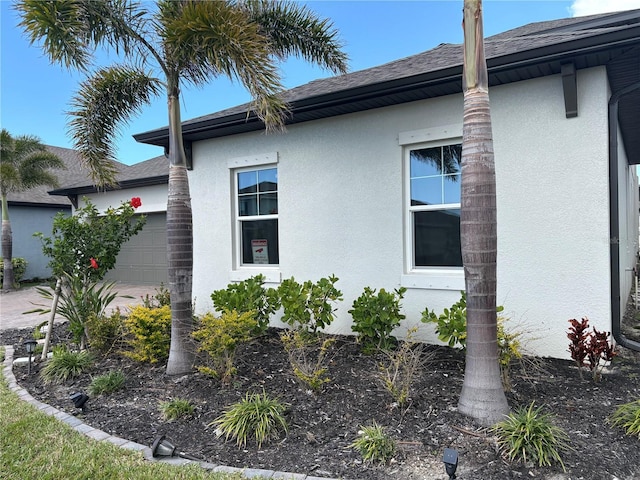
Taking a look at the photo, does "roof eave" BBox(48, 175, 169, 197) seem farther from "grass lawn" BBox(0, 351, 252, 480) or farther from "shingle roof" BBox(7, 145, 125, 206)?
"grass lawn" BBox(0, 351, 252, 480)

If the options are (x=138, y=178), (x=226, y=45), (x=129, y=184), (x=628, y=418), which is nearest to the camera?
(x=628, y=418)

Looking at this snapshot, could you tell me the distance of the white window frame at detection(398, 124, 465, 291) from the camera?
5.42 metres

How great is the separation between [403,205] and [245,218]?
3.14m

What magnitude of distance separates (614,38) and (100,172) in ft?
21.4

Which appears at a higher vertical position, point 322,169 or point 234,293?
point 322,169

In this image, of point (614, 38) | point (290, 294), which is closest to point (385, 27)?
point (614, 38)

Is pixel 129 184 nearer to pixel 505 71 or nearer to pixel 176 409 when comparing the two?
pixel 176 409

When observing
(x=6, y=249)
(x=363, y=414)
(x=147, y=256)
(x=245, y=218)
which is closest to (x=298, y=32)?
(x=245, y=218)

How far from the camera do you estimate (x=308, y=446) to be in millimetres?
3105

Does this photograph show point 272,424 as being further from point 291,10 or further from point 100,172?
point 291,10

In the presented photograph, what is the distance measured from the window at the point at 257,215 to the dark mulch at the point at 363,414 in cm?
253

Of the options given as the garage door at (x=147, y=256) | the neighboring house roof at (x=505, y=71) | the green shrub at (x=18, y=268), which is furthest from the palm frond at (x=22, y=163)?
the neighboring house roof at (x=505, y=71)

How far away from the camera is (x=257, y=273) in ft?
23.9

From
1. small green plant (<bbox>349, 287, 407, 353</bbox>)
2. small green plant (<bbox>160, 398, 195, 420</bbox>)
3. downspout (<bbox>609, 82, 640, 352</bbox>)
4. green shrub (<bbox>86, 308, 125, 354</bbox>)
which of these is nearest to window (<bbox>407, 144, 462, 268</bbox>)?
small green plant (<bbox>349, 287, 407, 353</bbox>)
